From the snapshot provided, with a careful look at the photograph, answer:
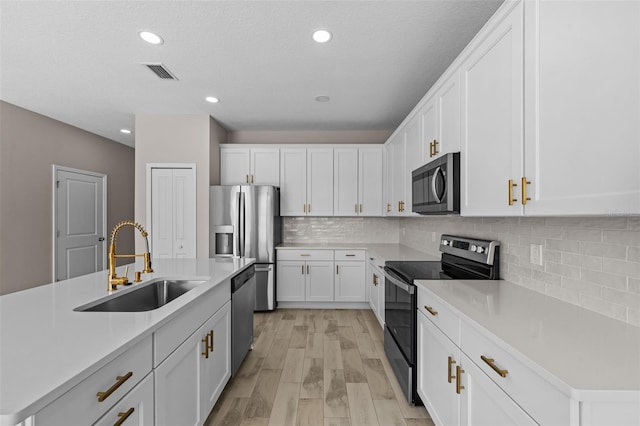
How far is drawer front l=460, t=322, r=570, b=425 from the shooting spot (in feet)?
2.99

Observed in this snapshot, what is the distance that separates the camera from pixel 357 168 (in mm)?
4832

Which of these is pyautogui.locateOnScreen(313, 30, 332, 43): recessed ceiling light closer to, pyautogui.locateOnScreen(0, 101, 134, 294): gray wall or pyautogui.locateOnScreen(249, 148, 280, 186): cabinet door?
pyautogui.locateOnScreen(249, 148, 280, 186): cabinet door

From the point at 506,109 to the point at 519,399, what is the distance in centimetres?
124

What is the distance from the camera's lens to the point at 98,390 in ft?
3.24

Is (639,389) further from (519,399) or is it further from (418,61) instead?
(418,61)

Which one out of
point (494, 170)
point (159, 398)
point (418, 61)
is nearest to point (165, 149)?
point (418, 61)

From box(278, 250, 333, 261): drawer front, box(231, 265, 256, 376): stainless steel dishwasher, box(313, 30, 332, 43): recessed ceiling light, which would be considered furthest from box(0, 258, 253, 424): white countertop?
box(278, 250, 333, 261): drawer front

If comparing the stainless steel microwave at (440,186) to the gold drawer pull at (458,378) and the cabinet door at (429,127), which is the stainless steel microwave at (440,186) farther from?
the gold drawer pull at (458,378)

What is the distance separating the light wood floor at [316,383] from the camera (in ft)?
7.11

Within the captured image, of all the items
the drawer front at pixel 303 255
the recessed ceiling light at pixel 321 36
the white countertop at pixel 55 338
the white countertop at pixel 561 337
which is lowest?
the drawer front at pixel 303 255

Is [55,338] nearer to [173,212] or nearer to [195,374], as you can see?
[195,374]

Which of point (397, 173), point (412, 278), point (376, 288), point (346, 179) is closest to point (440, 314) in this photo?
point (412, 278)

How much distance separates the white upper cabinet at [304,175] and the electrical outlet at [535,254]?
3119 mm

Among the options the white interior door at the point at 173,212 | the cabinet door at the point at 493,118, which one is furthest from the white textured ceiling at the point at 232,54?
the white interior door at the point at 173,212
